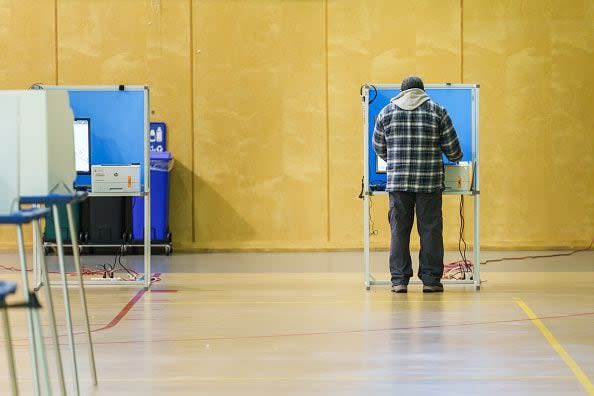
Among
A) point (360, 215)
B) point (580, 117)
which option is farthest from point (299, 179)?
point (580, 117)

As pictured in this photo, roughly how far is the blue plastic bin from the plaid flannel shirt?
3.80 meters

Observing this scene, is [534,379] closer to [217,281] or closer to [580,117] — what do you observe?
[217,281]

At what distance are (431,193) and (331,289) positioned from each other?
115 centimetres

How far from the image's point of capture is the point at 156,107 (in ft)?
39.4

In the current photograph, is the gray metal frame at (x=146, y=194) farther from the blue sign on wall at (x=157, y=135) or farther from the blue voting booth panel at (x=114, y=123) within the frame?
the blue sign on wall at (x=157, y=135)

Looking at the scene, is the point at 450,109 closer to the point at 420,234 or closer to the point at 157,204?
the point at 420,234

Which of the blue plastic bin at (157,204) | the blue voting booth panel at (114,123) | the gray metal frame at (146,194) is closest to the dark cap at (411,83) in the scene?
the gray metal frame at (146,194)

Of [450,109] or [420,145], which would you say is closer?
[420,145]

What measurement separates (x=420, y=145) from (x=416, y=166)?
160 millimetres

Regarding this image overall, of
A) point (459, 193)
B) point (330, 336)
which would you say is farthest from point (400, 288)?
point (330, 336)

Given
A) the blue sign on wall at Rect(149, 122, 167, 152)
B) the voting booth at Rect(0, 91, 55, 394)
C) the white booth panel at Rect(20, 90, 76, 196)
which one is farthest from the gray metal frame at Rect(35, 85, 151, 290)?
the voting booth at Rect(0, 91, 55, 394)

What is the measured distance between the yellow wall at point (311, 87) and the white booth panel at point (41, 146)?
24.1 ft

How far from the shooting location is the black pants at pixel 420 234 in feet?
26.9

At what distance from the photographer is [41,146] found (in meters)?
4.46
